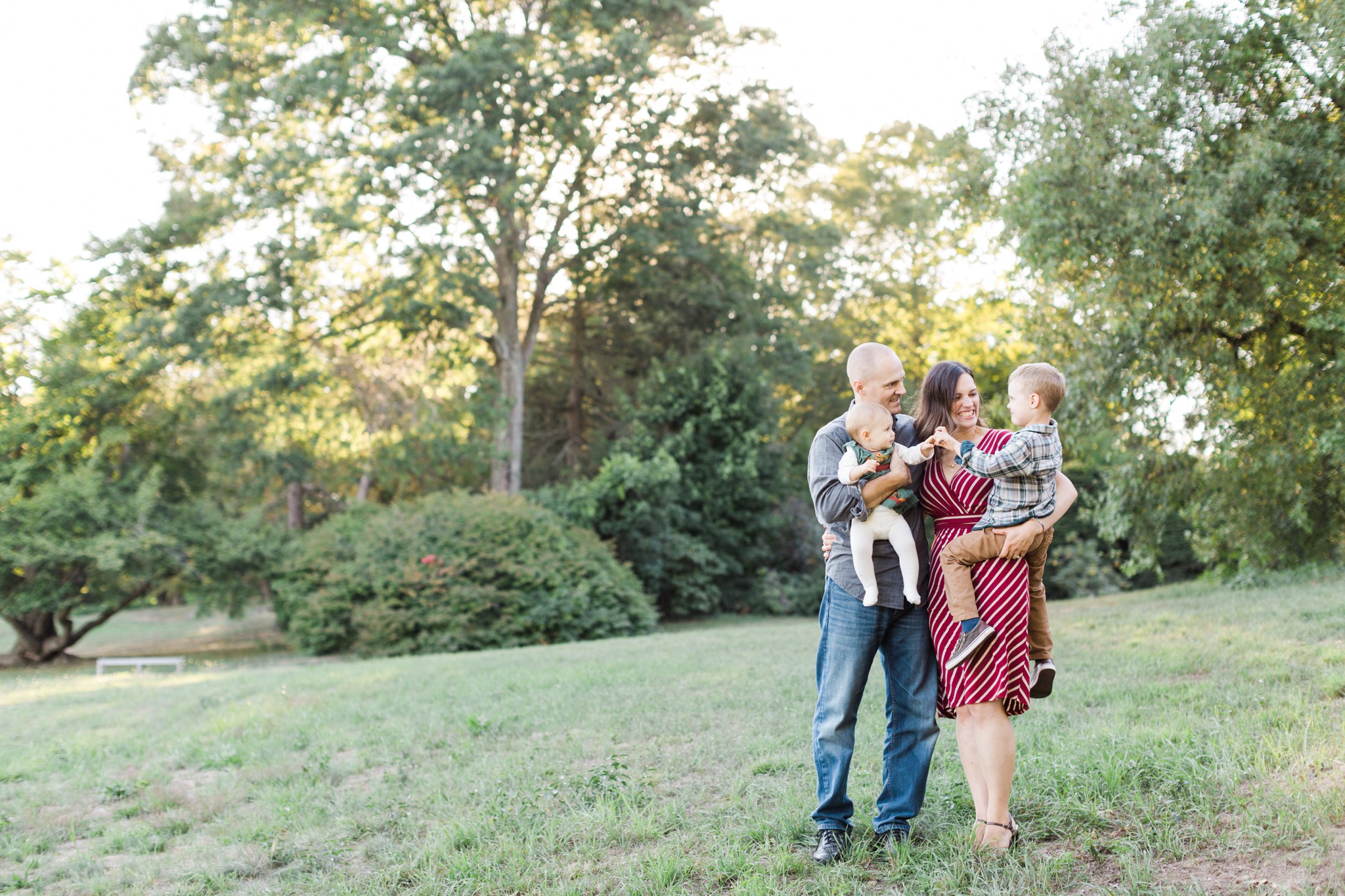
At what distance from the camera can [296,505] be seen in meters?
25.0

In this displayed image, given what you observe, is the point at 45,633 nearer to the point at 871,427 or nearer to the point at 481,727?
the point at 481,727

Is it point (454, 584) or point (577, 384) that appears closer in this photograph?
point (454, 584)

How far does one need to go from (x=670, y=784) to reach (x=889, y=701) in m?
1.69

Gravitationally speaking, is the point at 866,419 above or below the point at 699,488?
below

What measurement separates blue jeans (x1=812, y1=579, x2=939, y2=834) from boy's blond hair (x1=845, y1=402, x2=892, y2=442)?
2.12ft

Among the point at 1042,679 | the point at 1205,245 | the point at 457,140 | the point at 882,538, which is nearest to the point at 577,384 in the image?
the point at 457,140

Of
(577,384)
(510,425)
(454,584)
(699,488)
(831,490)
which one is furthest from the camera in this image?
(577,384)

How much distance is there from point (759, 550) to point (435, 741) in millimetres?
16422

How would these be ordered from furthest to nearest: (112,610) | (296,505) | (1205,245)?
(296,505), (112,610), (1205,245)

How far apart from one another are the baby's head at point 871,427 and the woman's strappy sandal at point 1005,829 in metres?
1.45

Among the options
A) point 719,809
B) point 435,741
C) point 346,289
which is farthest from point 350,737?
point 346,289

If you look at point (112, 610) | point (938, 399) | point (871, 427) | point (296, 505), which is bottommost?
point (112, 610)

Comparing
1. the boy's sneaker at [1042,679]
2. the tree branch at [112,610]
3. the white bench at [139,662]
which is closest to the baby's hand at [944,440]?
the boy's sneaker at [1042,679]

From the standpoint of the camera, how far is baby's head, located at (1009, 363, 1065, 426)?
350 cm
